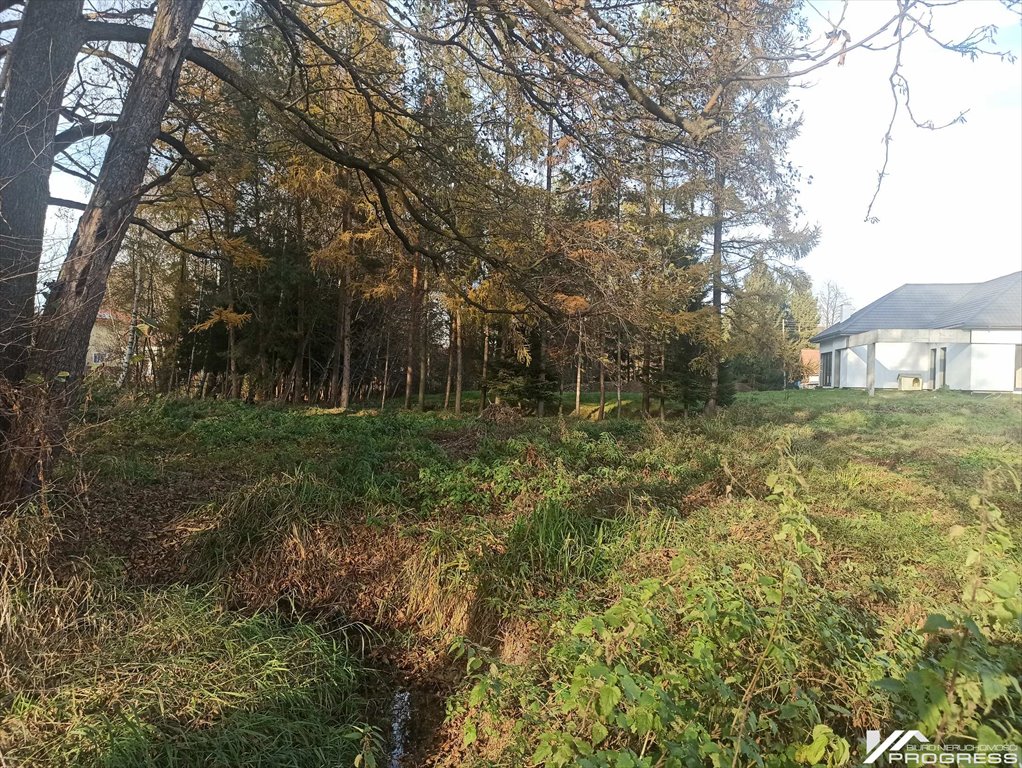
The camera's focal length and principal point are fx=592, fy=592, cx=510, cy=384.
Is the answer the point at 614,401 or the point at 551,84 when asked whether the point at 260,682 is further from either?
the point at 614,401

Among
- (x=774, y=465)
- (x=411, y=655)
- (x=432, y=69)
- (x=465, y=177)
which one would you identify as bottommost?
(x=411, y=655)

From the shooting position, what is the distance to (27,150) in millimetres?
4141

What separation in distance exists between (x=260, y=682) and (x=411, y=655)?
123 centimetres

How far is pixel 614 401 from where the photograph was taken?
2334 centimetres

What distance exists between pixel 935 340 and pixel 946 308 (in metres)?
6.68

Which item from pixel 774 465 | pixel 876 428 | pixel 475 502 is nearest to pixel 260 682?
pixel 475 502

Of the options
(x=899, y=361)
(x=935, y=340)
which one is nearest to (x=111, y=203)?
(x=935, y=340)

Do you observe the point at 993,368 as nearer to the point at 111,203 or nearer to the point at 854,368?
the point at 854,368

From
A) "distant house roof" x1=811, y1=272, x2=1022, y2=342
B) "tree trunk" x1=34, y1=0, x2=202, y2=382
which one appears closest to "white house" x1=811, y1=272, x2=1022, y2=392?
"distant house roof" x1=811, y1=272, x2=1022, y2=342

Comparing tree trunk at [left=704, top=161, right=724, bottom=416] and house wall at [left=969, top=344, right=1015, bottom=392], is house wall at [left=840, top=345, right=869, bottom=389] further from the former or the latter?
tree trunk at [left=704, top=161, right=724, bottom=416]

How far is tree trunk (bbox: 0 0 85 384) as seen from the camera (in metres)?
3.77

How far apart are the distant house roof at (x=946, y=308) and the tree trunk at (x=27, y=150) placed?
100 feet

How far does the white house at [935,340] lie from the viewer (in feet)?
80.2

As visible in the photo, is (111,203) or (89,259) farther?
(111,203)
